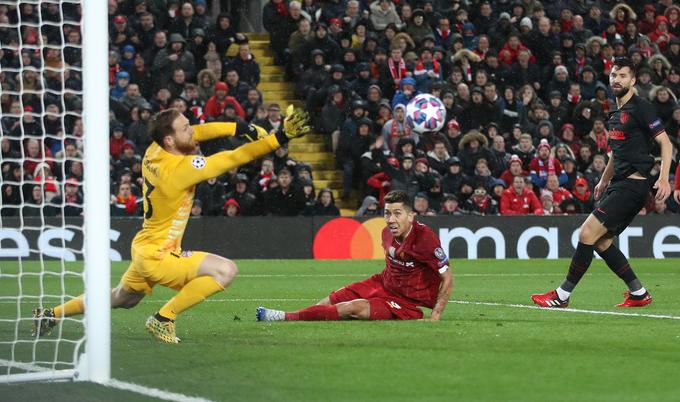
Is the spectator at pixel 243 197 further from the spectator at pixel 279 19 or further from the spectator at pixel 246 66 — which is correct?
the spectator at pixel 279 19

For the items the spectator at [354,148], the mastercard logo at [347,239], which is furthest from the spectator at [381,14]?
the mastercard logo at [347,239]

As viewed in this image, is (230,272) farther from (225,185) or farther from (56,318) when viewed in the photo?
(225,185)

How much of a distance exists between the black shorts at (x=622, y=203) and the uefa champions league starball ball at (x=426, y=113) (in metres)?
9.71

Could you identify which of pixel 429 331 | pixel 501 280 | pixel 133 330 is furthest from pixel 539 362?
pixel 501 280

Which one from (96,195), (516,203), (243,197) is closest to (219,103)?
(243,197)

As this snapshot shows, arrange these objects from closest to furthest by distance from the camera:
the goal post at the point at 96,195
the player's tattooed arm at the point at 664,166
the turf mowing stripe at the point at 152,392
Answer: the turf mowing stripe at the point at 152,392
the goal post at the point at 96,195
the player's tattooed arm at the point at 664,166

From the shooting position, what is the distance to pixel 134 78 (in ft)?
70.8

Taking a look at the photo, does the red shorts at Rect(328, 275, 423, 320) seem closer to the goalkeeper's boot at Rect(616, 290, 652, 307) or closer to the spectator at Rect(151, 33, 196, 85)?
the goalkeeper's boot at Rect(616, 290, 652, 307)

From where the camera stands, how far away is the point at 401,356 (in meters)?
7.30

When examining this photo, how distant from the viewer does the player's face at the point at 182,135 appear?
8.28 m

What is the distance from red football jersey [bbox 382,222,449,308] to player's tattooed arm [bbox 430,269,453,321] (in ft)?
0.17

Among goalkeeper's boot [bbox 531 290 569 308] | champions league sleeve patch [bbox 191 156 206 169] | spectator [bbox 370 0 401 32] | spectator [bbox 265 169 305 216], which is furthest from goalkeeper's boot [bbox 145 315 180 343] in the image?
spectator [bbox 370 0 401 32]

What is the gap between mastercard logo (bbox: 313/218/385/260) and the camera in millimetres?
19812

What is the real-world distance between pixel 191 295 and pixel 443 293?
2122 millimetres
